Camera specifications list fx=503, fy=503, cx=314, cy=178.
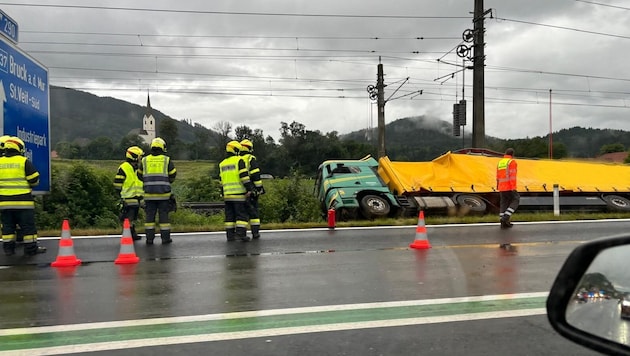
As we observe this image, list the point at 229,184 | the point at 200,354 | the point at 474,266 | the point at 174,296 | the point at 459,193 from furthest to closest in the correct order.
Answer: the point at 459,193 < the point at 229,184 < the point at 474,266 < the point at 174,296 < the point at 200,354

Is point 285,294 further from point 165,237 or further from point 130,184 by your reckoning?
point 130,184

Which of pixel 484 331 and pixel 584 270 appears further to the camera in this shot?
pixel 484 331

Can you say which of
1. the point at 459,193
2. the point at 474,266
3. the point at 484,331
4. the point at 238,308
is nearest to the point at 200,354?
the point at 238,308

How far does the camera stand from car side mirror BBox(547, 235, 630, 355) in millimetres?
1733

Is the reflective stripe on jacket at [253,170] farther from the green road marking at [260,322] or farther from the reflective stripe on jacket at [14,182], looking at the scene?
the green road marking at [260,322]

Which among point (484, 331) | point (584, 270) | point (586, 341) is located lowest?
point (484, 331)

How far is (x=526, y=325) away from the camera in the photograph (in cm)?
437

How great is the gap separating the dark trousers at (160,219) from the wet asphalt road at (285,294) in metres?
0.26

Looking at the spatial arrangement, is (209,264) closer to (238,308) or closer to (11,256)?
(238,308)

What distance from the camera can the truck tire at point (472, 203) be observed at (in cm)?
1440

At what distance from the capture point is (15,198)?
8.02 metres

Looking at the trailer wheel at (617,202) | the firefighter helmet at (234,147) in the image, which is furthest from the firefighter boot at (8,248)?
the trailer wheel at (617,202)

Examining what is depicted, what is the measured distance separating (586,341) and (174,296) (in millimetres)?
4515

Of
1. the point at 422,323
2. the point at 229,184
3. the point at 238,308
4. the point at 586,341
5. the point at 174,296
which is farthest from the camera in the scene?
the point at 229,184
